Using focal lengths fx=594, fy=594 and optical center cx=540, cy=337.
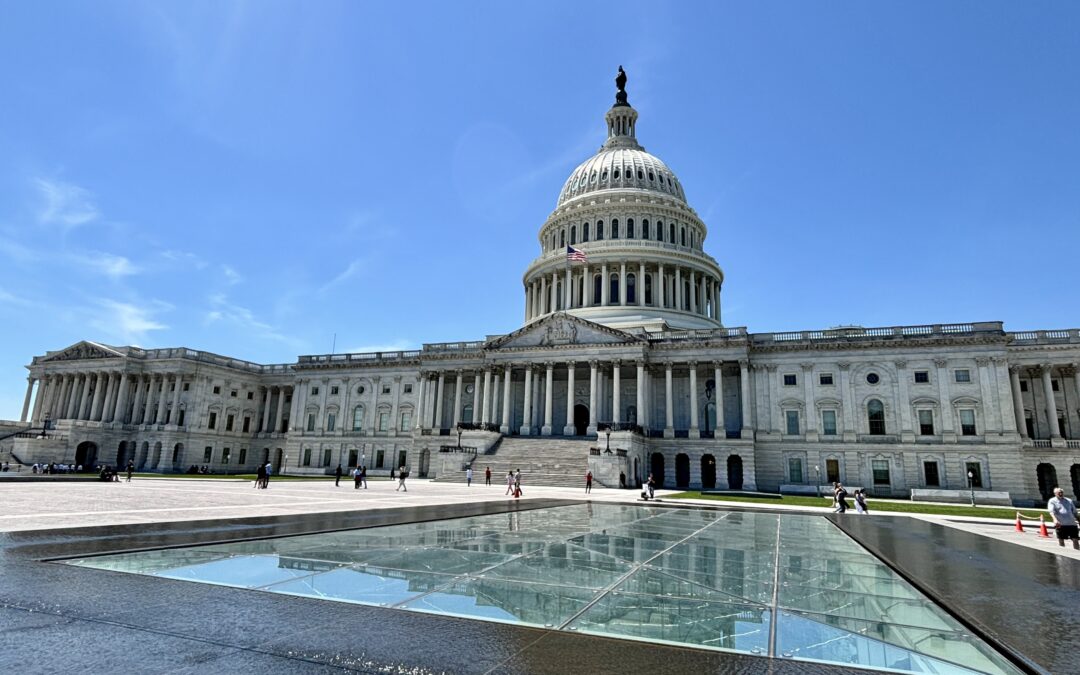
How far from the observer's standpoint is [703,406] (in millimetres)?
64250

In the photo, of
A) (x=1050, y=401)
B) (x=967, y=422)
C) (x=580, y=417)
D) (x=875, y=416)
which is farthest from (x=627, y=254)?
(x=1050, y=401)

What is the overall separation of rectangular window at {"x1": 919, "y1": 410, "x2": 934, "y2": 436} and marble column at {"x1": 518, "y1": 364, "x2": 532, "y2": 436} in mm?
37801

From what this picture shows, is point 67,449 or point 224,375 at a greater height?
point 224,375

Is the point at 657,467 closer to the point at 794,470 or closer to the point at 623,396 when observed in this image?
the point at 623,396

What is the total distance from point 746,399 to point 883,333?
14513 millimetres

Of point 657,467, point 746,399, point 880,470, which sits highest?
point 746,399

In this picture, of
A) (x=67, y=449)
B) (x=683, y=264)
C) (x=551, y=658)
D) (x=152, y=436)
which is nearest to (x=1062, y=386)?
(x=683, y=264)

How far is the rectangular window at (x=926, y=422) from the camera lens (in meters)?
55.5

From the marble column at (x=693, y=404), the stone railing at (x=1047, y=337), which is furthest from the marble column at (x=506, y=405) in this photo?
the stone railing at (x=1047, y=337)

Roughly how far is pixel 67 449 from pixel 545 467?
6078 centimetres

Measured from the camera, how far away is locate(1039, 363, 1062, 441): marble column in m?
54.4

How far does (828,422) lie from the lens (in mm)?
58500

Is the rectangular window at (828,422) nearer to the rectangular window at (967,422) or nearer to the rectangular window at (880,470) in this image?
the rectangular window at (880,470)

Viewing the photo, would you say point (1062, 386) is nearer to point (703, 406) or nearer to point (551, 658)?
point (703, 406)
